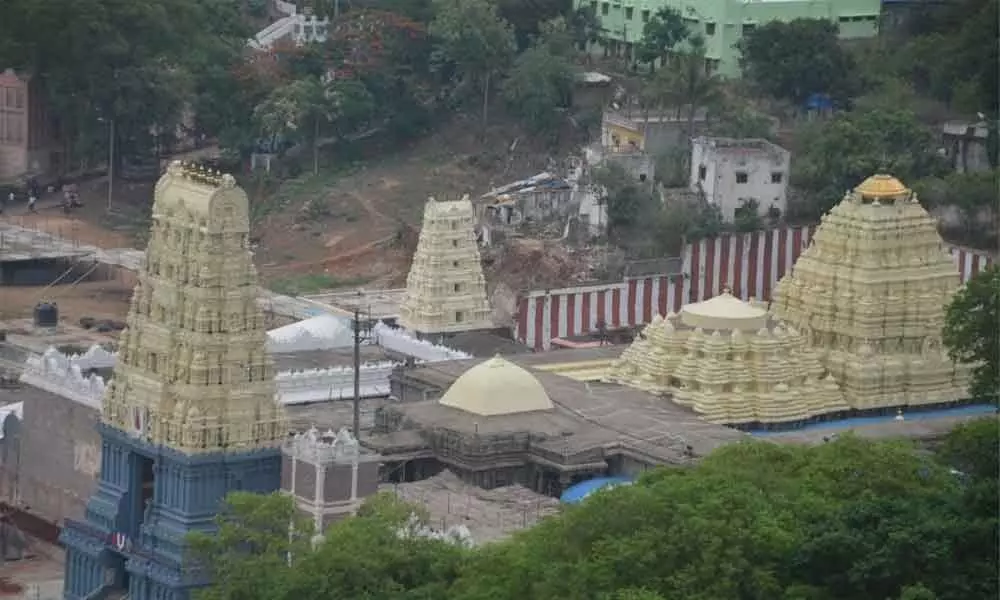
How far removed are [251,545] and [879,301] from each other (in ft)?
69.1

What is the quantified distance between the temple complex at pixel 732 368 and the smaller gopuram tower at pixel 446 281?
8.55 metres

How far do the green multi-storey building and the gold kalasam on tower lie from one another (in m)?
47.3

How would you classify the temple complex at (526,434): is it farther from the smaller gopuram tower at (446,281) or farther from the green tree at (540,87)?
the green tree at (540,87)

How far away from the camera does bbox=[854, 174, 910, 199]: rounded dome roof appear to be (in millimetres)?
88938

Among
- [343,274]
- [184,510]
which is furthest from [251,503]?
[343,274]

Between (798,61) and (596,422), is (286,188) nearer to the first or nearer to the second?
(798,61)

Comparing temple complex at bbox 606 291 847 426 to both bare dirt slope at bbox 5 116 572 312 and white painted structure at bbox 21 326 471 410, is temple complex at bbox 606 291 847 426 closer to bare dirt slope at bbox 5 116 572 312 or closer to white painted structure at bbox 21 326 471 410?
white painted structure at bbox 21 326 471 410

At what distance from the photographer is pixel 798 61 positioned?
117000mm

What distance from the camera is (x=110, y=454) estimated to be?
75.9 metres

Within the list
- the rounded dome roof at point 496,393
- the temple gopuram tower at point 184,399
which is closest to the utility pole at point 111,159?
the rounded dome roof at point 496,393

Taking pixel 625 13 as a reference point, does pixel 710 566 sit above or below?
below

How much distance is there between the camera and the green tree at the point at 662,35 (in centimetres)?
12069

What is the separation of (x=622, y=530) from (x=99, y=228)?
170 ft

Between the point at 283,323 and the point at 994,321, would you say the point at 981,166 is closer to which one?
the point at 283,323
